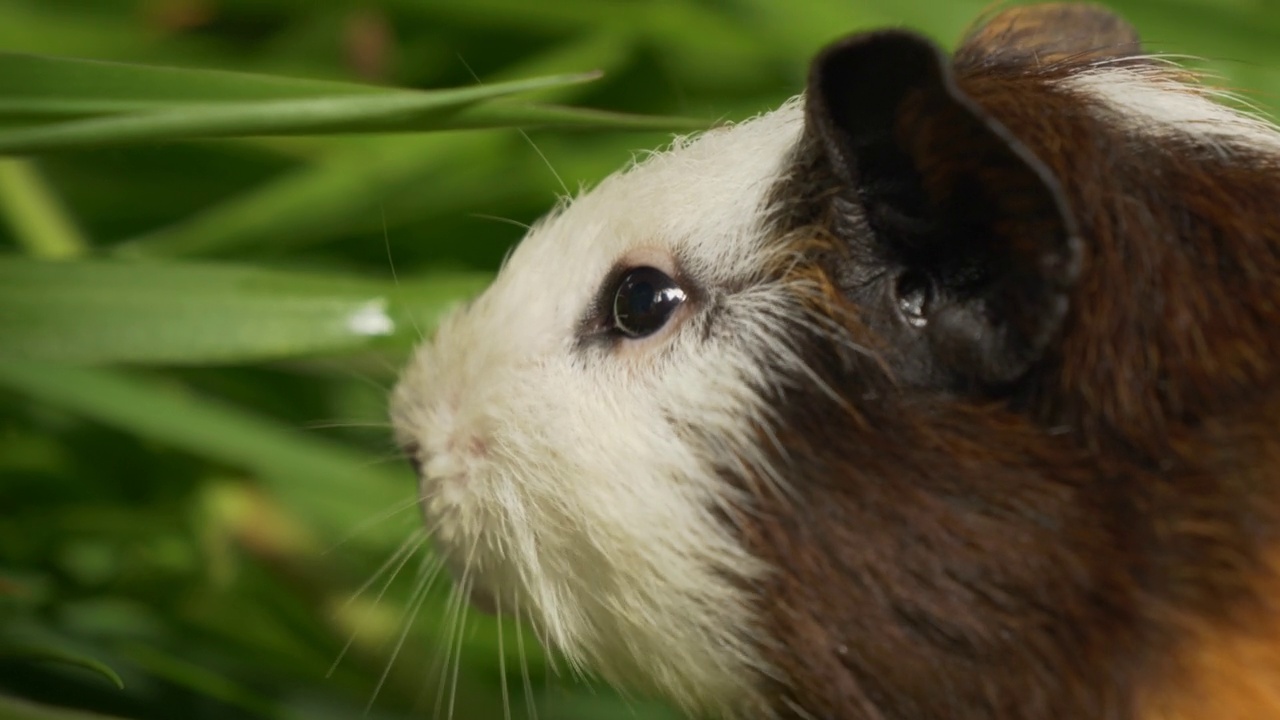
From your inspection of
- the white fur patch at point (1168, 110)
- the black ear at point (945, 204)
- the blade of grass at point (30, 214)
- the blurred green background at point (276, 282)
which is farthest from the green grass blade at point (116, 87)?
the blade of grass at point (30, 214)

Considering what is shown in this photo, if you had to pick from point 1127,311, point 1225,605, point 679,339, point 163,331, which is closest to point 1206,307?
point 1127,311

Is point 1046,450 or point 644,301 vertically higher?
point 644,301

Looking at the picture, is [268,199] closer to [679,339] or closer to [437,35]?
Answer: [437,35]

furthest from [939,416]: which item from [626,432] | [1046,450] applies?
[626,432]

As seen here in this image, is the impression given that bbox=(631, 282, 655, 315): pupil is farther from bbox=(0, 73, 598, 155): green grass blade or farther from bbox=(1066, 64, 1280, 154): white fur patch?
bbox=(1066, 64, 1280, 154): white fur patch

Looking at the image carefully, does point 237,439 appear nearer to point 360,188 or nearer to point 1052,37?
point 360,188

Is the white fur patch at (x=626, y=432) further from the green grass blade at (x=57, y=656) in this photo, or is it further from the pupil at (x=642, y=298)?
the green grass blade at (x=57, y=656)

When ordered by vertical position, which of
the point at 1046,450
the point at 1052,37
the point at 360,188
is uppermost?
the point at 360,188
